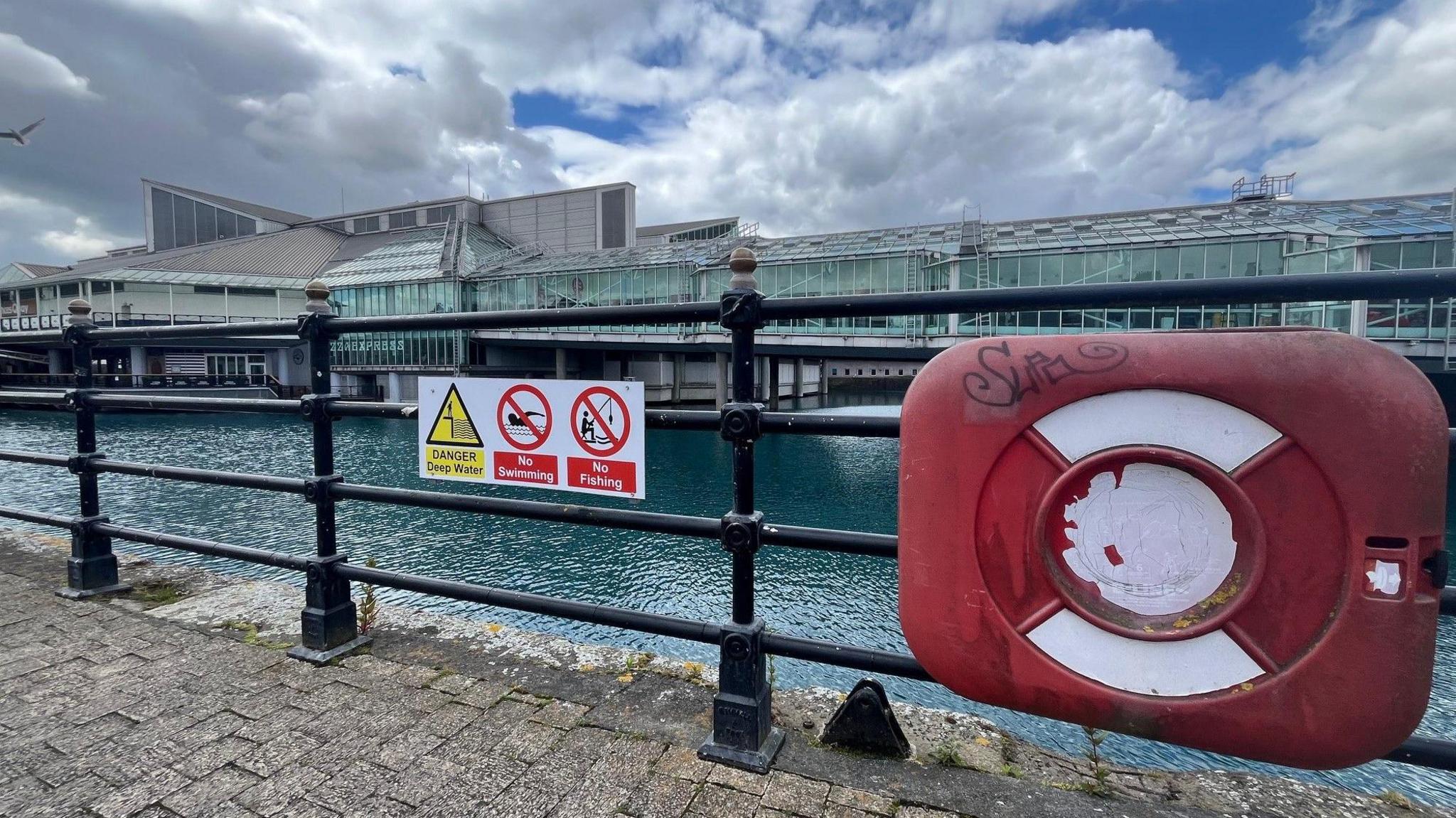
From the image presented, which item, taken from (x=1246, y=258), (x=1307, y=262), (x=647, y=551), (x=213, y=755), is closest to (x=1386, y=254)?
(x=1307, y=262)

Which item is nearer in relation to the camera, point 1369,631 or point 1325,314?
point 1369,631

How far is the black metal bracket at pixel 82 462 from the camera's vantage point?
3.06 meters

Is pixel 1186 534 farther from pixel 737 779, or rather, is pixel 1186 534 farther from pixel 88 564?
pixel 88 564

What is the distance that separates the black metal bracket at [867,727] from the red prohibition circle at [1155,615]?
731 mm

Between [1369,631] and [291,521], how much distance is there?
12229 millimetres

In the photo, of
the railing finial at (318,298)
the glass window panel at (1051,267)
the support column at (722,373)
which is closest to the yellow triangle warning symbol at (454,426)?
the railing finial at (318,298)

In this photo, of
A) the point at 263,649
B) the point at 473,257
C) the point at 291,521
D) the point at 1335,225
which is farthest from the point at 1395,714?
the point at 473,257

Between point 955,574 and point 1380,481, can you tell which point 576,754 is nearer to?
point 955,574

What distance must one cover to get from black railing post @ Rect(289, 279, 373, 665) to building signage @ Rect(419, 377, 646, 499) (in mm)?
423

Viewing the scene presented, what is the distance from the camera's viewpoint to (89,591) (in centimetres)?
301

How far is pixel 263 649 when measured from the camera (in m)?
2.40

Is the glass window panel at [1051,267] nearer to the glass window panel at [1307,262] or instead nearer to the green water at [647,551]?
the glass window panel at [1307,262]

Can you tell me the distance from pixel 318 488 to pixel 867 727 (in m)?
2.09

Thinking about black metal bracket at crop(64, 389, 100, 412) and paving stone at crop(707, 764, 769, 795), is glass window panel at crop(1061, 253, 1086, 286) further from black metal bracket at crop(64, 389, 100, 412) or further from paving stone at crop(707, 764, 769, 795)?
black metal bracket at crop(64, 389, 100, 412)
